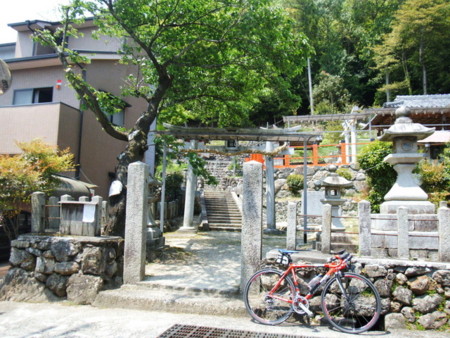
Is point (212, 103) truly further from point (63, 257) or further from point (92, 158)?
point (63, 257)

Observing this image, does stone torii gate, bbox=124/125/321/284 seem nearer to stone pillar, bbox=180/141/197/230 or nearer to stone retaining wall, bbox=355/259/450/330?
stone retaining wall, bbox=355/259/450/330

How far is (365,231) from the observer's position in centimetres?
552

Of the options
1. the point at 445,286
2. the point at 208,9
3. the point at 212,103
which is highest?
the point at 208,9

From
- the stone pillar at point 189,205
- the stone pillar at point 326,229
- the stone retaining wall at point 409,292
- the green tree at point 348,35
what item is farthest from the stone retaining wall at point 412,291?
the green tree at point 348,35

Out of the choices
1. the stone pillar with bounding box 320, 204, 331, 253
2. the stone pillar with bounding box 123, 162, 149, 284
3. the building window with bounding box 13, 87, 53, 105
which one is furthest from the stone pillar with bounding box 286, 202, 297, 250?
the building window with bounding box 13, 87, 53, 105

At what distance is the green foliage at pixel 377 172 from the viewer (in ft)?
43.6

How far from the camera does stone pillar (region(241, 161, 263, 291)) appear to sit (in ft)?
19.2

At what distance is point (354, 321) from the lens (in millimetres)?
5113

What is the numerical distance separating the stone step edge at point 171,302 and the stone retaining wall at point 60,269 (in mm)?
377

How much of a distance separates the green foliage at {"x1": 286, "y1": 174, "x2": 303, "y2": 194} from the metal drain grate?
612 inches

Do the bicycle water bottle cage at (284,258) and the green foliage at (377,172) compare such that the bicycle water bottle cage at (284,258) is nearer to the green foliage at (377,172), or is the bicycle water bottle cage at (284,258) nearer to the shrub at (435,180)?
the green foliage at (377,172)

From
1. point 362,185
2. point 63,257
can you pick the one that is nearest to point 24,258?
point 63,257

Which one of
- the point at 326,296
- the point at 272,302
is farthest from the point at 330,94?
the point at 272,302

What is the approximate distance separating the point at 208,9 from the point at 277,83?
9.15 ft
